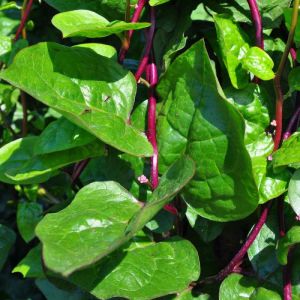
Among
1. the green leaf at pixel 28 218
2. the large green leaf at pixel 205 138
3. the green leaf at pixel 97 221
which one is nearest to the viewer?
the green leaf at pixel 97 221

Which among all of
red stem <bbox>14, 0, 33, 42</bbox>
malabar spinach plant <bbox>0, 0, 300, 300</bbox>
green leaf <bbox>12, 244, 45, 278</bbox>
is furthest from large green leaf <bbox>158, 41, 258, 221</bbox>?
red stem <bbox>14, 0, 33, 42</bbox>

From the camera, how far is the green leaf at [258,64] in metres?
0.87

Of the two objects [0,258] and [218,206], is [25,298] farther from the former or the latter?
[218,206]

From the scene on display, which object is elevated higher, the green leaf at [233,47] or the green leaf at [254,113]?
the green leaf at [233,47]

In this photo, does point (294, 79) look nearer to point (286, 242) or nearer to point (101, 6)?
point (286, 242)

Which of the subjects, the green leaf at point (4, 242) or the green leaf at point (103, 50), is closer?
the green leaf at point (103, 50)

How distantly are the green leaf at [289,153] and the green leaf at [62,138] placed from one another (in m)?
0.29

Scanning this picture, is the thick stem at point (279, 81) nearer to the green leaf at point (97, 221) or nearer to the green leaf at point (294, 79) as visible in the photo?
the green leaf at point (294, 79)

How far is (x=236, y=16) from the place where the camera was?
103cm

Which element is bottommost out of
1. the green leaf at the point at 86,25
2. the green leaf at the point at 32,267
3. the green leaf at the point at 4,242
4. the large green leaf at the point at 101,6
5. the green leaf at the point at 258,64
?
→ the green leaf at the point at 4,242

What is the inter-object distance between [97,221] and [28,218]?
0.42 m

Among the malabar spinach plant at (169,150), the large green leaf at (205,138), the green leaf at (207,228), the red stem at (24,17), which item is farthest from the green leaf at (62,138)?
the red stem at (24,17)

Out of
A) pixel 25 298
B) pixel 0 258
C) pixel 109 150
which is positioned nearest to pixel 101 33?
pixel 109 150

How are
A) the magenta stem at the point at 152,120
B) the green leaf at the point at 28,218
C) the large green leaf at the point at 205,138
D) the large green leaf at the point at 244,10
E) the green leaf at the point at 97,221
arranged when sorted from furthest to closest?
1. the green leaf at the point at 28,218
2. the large green leaf at the point at 244,10
3. the magenta stem at the point at 152,120
4. the large green leaf at the point at 205,138
5. the green leaf at the point at 97,221
